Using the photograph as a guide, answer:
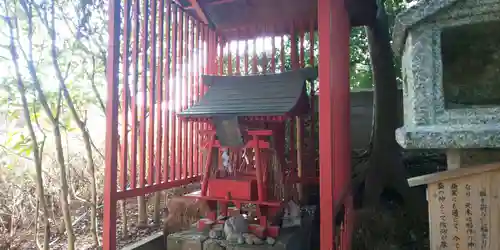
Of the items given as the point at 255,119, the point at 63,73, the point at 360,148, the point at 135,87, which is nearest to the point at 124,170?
the point at 135,87

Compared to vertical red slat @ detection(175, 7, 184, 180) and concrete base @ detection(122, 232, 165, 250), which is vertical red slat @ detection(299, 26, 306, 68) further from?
concrete base @ detection(122, 232, 165, 250)

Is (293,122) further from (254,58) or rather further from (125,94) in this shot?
(125,94)

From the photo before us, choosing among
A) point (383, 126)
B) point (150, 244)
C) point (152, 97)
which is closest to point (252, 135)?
point (152, 97)

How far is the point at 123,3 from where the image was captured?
166 inches

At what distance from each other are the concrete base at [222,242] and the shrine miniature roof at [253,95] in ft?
4.81

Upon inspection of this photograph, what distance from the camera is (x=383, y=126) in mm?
6344

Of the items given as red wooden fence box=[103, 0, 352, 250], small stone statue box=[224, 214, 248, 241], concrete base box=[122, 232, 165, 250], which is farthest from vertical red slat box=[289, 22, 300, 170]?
concrete base box=[122, 232, 165, 250]

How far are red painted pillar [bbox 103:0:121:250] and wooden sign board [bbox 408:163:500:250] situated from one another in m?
3.09

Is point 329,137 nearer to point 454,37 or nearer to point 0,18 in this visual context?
point 454,37

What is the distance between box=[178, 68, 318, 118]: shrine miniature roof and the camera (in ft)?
13.6

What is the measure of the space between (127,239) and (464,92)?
514 cm

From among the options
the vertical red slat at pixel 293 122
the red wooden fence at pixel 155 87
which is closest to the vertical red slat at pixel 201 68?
the red wooden fence at pixel 155 87

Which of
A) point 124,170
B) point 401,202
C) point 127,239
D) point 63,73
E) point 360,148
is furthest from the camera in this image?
point 360,148

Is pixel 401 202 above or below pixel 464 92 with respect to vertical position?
below
